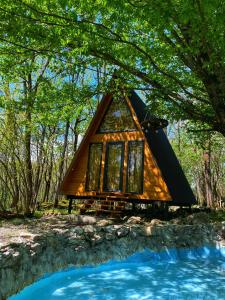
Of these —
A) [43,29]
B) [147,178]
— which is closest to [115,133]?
[147,178]

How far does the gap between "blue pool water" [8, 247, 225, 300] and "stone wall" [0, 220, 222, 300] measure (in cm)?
20

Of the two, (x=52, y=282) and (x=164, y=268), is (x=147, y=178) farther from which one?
(x=52, y=282)

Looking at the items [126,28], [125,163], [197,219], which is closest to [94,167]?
[125,163]

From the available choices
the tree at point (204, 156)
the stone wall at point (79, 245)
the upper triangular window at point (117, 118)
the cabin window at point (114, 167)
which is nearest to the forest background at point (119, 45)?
the tree at point (204, 156)

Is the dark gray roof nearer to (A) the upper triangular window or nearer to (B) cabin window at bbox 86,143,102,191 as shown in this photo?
(A) the upper triangular window

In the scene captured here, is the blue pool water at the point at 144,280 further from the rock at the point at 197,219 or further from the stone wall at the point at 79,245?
the rock at the point at 197,219

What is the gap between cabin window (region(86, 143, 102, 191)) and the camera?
14.8 metres

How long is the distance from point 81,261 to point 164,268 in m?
2.22

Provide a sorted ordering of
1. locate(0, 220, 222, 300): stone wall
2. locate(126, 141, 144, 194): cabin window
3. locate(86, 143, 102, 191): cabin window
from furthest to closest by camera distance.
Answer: locate(86, 143, 102, 191): cabin window
locate(126, 141, 144, 194): cabin window
locate(0, 220, 222, 300): stone wall

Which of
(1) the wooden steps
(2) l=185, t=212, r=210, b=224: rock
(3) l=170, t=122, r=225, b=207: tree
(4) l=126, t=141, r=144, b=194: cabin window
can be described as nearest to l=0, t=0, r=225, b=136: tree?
(3) l=170, t=122, r=225, b=207: tree

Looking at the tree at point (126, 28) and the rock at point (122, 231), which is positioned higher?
the tree at point (126, 28)

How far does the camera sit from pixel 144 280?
296 inches

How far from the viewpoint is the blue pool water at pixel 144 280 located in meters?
6.40

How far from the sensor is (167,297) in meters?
6.28
